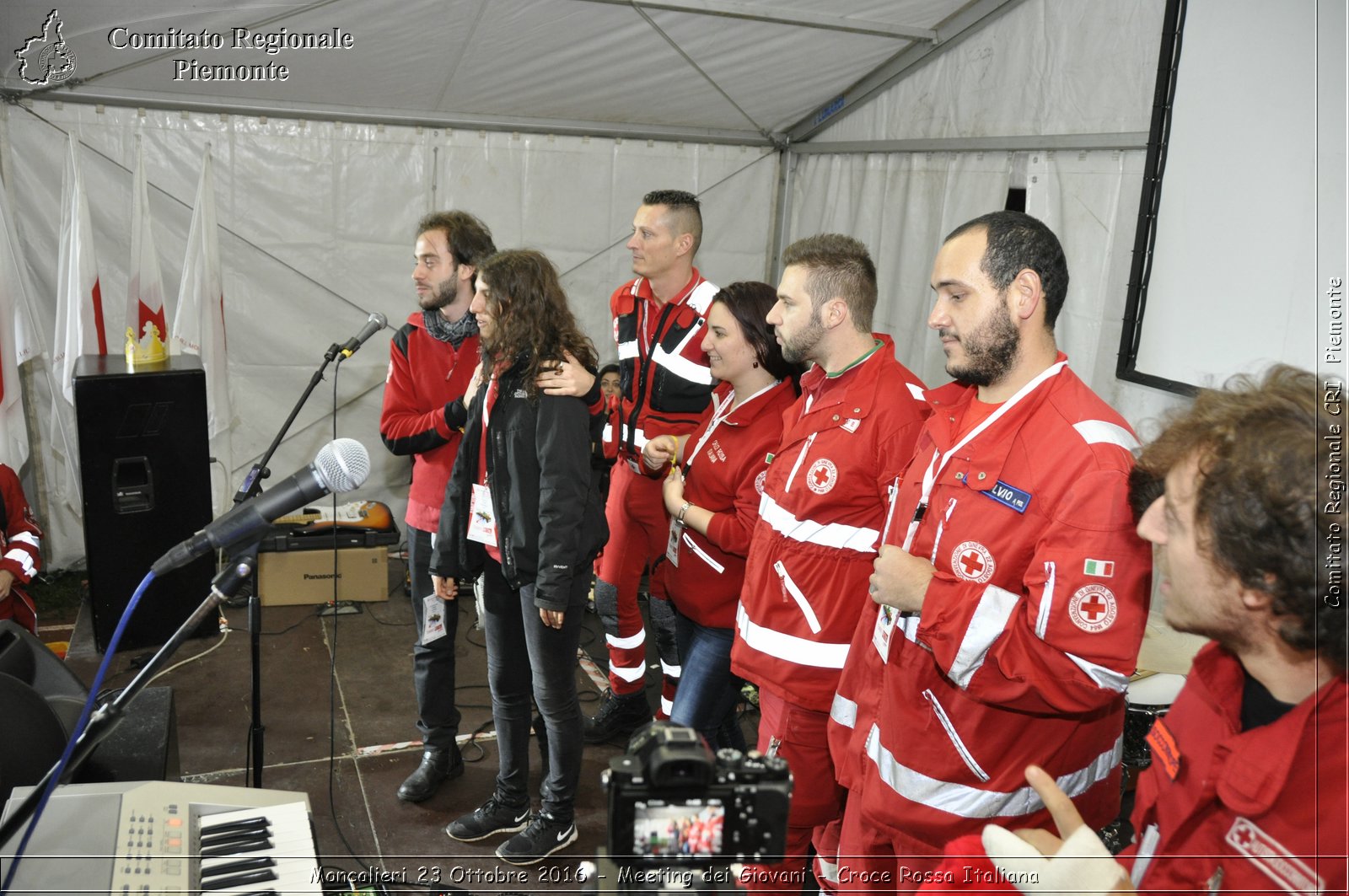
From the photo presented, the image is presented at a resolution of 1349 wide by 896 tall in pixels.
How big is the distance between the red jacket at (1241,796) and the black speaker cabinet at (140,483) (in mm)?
4338

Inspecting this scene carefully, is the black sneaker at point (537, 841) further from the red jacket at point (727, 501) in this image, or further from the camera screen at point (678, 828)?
the camera screen at point (678, 828)

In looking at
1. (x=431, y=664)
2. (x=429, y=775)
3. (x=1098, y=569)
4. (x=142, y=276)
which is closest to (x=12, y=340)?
(x=142, y=276)

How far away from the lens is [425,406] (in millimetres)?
3580

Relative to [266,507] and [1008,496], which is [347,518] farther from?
[1008,496]

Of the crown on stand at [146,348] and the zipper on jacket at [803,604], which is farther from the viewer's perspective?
the crown on stand at [146,348]

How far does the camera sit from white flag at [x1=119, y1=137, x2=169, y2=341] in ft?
16.6

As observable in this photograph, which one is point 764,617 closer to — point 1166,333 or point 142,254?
point 1166,333

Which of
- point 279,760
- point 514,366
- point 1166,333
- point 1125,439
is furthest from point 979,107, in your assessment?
point 279,760

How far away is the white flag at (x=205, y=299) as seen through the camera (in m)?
5.17

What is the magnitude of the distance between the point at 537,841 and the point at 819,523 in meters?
1.55

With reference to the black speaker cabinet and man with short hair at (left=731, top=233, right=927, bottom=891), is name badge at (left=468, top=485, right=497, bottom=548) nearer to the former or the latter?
man with short hair at (left=731, top=233, right=927, bottom=891)

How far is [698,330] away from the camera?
420 cm

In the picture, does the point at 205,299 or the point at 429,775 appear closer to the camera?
the point at 429,775

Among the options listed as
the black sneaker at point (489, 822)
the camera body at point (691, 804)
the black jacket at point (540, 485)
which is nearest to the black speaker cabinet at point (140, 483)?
the black sneaker at point (489, 822)
